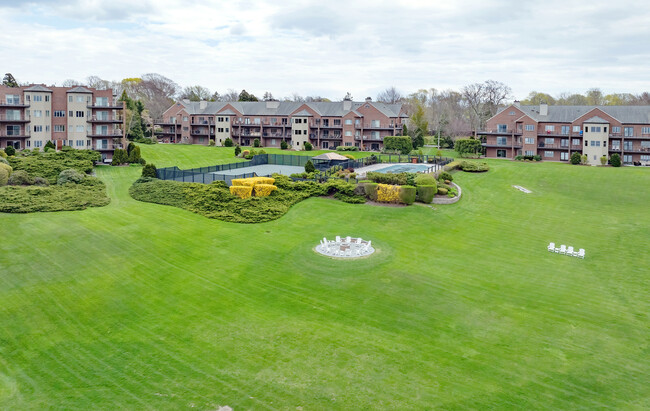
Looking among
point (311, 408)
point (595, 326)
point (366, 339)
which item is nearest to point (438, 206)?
point (595, 326)

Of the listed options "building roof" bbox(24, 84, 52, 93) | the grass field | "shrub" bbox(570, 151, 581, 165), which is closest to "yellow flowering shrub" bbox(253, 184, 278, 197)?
the grass field

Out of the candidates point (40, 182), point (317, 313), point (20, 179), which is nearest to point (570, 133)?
point (317, 313)

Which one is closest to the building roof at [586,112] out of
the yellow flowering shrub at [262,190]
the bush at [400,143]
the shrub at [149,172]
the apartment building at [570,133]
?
the apartment building at [570,133]

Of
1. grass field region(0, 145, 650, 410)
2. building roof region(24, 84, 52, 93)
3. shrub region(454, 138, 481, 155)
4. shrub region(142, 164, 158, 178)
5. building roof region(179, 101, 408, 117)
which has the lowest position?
grass field region(0, 145, 650, 410)

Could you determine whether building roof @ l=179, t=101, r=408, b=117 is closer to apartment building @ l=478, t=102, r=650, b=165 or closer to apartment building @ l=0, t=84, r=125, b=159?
apartment building @ l=478, t=102, r=650, b=165

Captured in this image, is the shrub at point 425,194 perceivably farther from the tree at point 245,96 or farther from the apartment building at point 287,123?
the tree at point 245,96
